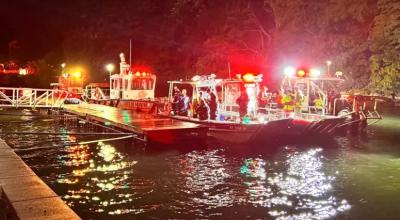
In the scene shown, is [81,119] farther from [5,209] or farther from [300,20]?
[300,20]

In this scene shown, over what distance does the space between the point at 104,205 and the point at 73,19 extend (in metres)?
53.7

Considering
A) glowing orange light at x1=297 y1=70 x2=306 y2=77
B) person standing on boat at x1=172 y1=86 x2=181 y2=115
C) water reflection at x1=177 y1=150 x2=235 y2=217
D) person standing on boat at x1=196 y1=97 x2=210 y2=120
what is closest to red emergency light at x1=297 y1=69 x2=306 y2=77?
glowing orange light at x1=297 y1=70 x2=306 y2=77

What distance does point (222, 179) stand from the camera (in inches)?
534

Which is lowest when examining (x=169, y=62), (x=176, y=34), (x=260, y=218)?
(x=260, y=218)

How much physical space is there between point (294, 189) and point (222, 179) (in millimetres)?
2181

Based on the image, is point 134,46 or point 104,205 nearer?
point 104,205

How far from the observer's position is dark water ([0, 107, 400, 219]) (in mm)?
10633

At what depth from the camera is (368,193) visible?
12.3 metres

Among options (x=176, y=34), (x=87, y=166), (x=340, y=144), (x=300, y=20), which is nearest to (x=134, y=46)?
(x=176, y=34)

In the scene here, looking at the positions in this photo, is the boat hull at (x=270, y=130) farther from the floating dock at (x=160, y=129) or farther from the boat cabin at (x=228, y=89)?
the boat cabin at (x=228, y=89)

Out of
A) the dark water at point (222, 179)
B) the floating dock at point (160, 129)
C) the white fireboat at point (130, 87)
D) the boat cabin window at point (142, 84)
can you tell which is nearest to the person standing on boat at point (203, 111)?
the floating dock at point (160, 129)

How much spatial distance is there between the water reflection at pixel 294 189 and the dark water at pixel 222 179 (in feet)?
0.08

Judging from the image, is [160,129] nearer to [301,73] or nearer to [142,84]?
[301,73]

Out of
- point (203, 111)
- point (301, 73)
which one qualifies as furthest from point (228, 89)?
point (301, 73)
